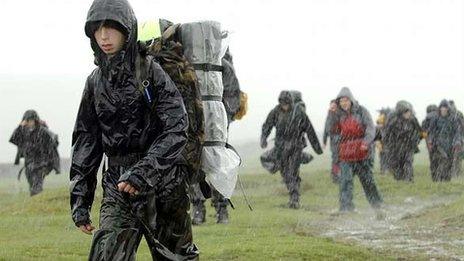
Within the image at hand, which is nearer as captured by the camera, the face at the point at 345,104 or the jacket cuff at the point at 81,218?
the jacket cuff at the point at 81,218

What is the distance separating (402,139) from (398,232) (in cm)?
1248

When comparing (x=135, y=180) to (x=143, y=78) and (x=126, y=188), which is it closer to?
(x=126, y=188)

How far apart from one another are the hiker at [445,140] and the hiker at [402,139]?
841 millimetres

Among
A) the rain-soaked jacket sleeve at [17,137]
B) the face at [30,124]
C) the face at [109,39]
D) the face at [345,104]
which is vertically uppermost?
the face at [109,39]

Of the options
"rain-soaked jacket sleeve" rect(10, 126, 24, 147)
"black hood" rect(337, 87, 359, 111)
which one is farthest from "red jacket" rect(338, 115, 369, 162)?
"rain-soaked jacket sleeve" rect(10, 126, 24, 147)

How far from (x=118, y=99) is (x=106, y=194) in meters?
0.58

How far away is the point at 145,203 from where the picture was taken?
6.09 meters

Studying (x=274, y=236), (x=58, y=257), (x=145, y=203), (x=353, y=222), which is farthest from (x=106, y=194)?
(x=353, y=222)

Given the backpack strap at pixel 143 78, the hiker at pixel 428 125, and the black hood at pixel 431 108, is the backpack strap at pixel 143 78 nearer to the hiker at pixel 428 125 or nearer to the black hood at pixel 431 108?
the hiker at pixel 428 125

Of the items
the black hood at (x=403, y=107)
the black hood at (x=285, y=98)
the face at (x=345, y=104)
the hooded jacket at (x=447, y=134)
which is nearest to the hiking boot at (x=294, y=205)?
the black hood at (x=285, y=98)

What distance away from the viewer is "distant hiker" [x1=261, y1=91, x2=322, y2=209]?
1930 cm

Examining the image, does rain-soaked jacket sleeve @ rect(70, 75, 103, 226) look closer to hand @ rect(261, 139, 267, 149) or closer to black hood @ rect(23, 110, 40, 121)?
hand @ rect(261, 139, 267, 149)

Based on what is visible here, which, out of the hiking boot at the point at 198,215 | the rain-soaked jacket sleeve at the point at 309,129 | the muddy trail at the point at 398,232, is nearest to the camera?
the muddy trail at the point at 398,232

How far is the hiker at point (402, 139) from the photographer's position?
2548cm
